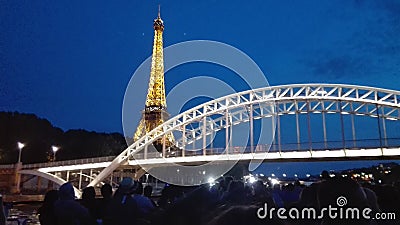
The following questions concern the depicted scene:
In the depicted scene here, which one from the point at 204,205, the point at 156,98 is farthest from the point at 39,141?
the point at 204,205

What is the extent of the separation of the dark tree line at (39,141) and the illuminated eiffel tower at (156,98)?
755 centimetres

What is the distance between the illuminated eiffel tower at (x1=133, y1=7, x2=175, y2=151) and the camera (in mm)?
59438

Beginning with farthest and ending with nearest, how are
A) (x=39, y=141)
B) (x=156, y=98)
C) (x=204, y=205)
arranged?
(x=156, y=98), (x=39, y=141), (x=204, y=205)

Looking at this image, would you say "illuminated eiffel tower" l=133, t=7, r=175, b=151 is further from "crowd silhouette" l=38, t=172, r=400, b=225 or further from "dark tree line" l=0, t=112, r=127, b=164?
"crowd silhouette" l=38, t=172, r=400, b=225

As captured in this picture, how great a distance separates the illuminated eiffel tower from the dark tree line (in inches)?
297

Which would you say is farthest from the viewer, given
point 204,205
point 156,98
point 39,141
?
point 156,98

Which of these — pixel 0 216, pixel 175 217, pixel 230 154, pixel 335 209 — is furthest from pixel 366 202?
pixel 230 154

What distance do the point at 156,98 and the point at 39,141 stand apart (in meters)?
19.9

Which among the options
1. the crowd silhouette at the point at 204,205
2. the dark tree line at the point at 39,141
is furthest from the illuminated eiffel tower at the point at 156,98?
the crowd silhouette at the point at 204,205

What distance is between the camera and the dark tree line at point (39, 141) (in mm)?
50750

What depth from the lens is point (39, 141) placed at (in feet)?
176

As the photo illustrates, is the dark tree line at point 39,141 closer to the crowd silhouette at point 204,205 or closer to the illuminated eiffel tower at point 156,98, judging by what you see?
the illuminated eiffel tower at point 156,98

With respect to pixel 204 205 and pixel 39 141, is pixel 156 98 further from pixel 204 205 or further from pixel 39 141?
pixel 204 205

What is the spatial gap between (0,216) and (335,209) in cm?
381
